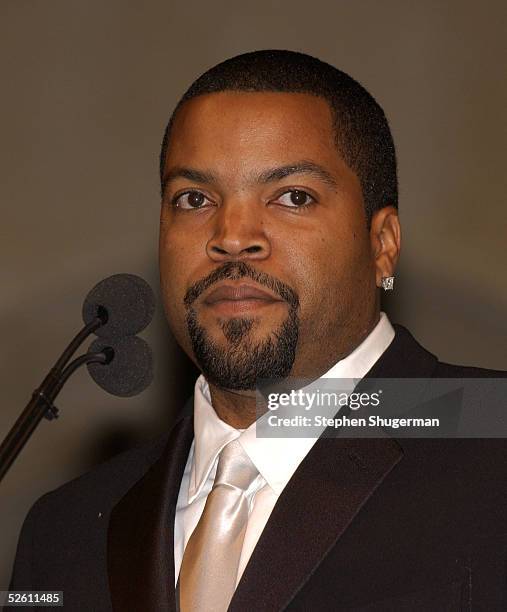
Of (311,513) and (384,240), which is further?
(384,240)

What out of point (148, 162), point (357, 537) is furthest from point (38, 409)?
point (148, 162)

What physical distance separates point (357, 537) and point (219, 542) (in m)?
0.22

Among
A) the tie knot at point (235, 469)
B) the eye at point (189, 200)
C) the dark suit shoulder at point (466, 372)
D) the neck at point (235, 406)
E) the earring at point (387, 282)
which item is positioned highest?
the eye at point (189, 200)

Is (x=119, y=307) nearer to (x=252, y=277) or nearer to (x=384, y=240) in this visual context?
(x=252, y=277)

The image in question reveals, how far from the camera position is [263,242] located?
209cm

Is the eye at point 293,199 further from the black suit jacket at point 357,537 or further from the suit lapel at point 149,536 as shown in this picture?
the suit lapel at point 149,536

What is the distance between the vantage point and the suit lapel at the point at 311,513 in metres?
1.96

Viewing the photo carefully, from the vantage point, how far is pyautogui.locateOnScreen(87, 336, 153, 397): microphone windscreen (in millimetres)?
2008

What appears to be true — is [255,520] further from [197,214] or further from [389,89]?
[389,89]

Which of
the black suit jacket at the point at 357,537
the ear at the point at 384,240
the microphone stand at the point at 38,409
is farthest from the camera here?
the ear at the point at 384,240

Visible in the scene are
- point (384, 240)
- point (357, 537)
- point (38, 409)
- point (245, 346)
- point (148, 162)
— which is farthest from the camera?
point (148, 162)

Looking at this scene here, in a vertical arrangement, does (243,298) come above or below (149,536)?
above

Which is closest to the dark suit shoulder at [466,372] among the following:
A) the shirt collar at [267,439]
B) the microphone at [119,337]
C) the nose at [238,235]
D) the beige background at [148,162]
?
the shirt collar at [267,439]

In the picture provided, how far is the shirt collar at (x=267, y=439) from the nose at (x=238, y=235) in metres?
0.27
